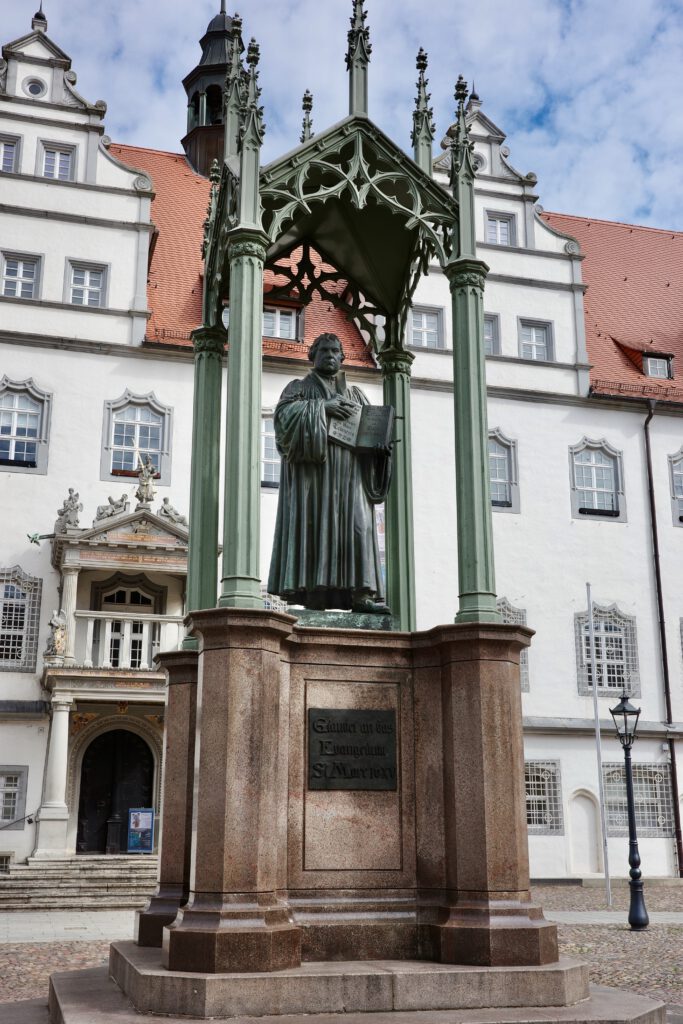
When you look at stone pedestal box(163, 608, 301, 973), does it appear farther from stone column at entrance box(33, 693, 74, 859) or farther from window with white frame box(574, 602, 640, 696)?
window with white frame box(574, 602, 640, 696)

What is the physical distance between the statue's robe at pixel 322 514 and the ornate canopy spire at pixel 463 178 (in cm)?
145

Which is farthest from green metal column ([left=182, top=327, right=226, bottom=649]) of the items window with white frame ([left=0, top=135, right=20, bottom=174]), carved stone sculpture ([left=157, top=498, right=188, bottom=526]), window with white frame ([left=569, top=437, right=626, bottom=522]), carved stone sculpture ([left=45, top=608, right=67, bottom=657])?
window with white frame ([left=569, top=437, right=626, bottom=522])

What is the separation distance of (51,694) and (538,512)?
37.7 ft

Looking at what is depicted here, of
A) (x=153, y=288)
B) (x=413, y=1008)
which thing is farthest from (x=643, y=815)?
(x=413, y=1008)

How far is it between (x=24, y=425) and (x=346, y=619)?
57.0ft

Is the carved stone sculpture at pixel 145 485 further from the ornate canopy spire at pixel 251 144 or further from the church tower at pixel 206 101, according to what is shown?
the ornate canopy spire at pixel 251 144

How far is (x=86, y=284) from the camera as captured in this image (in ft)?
78.7

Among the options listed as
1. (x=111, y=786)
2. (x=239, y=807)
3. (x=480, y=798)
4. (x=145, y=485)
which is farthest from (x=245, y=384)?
(x=111, y=786)

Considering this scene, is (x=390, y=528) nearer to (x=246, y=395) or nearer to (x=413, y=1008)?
(x=246, y=395)

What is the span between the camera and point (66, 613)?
70.8 ft

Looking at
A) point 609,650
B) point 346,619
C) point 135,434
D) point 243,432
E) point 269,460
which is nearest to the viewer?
point 243,432

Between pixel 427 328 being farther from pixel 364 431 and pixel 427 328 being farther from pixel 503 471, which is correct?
pixel 364 431

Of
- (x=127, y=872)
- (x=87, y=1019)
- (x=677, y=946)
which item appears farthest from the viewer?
(x=127, y=872)

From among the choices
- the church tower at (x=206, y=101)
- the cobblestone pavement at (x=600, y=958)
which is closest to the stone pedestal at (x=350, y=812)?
the cobblestone pavement at (x=600, y=958)
